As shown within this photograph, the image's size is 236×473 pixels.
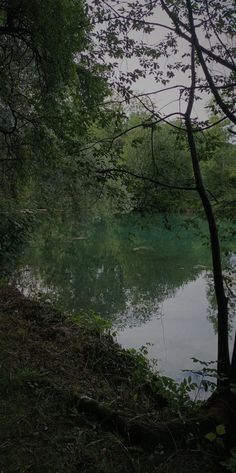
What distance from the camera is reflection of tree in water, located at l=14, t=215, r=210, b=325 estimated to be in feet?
30.1

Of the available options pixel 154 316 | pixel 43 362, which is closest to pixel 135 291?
pixel 154 316

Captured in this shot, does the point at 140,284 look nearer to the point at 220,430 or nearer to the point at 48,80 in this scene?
the point at 48,80

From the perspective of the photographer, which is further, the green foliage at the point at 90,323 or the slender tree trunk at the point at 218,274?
the green foliage at the point at 90,323

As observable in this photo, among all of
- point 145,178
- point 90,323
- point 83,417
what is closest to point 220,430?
point 83,417

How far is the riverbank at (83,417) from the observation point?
94.3 inches

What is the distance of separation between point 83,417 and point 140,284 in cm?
851

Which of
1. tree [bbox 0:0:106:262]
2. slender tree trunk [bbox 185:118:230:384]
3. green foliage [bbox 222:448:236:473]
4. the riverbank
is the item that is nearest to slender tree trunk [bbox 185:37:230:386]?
slender tree trunk [bbox 185:118:230:384]

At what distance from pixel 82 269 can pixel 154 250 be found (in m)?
5.09

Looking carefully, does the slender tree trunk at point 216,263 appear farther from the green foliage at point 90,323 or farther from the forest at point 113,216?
the green foliage at point 90,323

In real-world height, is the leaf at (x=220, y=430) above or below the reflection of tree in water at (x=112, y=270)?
below

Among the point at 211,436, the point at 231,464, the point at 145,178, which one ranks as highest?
the point at 145,178

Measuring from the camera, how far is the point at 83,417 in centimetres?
284

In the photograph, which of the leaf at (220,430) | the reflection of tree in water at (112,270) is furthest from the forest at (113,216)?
the reflection of tree in water at (112,270)

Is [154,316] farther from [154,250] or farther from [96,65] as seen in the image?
[154,250]
